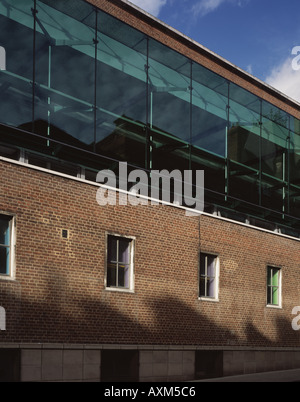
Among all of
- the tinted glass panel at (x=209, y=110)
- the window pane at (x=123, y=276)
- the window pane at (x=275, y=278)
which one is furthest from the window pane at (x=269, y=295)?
the window pane at (x=123, y=276)

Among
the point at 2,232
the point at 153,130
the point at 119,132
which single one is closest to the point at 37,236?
the point at 2,232

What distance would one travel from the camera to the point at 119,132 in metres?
17.8

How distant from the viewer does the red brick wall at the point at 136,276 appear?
14469 millimetres

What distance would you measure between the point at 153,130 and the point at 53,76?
4102mm

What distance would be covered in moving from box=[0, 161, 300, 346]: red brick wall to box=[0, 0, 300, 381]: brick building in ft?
0.15

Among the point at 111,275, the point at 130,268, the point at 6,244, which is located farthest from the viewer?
the point at 130,268

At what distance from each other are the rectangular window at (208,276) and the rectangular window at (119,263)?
3.46m

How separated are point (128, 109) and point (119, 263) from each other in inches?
196

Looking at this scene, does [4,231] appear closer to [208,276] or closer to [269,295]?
[208,276]

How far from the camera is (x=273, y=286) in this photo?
22719 mm

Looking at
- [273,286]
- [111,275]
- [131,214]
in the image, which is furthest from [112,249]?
[273,286]

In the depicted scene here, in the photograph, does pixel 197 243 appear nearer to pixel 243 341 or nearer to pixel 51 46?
pixel 243 341

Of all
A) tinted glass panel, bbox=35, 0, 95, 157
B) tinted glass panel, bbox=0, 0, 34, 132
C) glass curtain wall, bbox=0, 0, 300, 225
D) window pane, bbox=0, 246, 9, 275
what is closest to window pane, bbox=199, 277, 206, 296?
glass curtain wall, bbox=0, 0, 300, 225

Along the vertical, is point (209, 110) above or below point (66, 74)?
above
